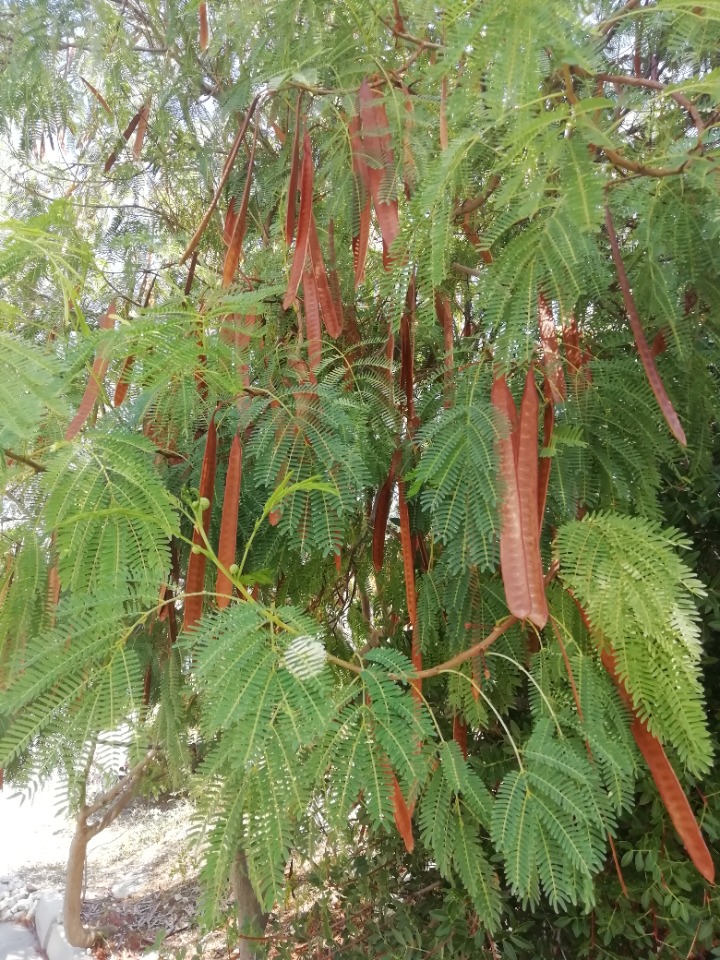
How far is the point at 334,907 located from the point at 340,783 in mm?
1341

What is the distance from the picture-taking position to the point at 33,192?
2.13 metres

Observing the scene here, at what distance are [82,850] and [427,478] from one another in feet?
6.94

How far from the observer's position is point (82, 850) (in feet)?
7.73

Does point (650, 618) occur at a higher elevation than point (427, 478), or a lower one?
lower

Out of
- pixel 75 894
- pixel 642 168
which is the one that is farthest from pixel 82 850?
pixel 642 168

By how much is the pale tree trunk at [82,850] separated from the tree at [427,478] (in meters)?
0.82

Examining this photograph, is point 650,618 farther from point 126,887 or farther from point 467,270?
point 126,887

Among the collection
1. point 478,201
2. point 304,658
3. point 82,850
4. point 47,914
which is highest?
point 478,201

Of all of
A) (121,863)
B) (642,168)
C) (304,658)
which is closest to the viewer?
(304,658)

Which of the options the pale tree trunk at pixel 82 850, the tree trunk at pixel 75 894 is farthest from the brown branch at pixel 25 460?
the tree trunk at pixel 75 894

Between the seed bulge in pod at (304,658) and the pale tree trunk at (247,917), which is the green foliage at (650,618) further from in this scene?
the pale tree trunk at (247,917)

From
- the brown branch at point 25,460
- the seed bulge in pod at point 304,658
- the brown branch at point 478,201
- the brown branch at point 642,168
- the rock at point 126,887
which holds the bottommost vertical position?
the rock at point 126,887

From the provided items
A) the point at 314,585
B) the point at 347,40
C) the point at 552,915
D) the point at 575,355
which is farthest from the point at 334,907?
the point at 347,40

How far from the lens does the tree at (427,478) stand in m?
0.83
